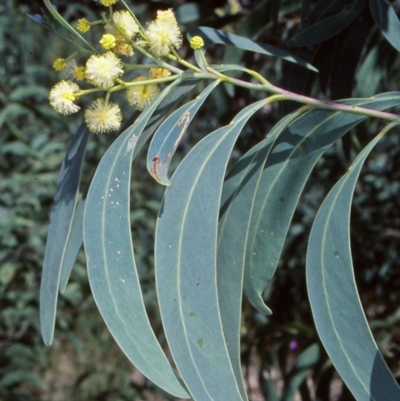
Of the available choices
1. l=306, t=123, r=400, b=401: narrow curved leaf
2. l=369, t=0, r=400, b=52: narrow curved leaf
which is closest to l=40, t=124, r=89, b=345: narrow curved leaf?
l=306, t=123, r=400, b=401: narrow curved leaf

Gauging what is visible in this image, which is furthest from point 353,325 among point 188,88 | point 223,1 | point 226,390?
point 223,1

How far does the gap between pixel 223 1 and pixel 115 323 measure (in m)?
1.70

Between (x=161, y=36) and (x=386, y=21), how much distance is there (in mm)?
555

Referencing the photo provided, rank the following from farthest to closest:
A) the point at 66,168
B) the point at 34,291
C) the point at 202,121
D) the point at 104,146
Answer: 1. the point at 202,121
2. the point at 104,146
3. the point at 34,291
4. the point at 66,168

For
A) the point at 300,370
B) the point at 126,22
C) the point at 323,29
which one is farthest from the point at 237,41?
the point at 300,370

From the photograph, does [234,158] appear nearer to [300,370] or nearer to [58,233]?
[300,370]

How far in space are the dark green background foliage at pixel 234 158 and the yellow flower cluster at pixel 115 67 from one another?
0.44 metres

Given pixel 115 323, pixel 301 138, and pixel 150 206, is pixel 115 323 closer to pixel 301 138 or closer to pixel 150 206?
pixel 301 138

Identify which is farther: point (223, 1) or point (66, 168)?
point (223, 1)

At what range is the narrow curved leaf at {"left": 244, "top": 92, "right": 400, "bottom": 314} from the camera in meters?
1.17

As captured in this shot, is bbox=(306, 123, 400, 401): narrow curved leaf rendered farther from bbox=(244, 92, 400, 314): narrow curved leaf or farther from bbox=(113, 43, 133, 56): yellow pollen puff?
bbox=(113, 43, 133, 56): yellow pollen puff

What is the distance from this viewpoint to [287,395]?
212cm

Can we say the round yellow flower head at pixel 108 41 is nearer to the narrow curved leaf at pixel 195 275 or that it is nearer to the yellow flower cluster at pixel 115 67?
the yellow flower cluster at pixel 115 67

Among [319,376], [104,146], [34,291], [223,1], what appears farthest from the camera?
[104,146]
